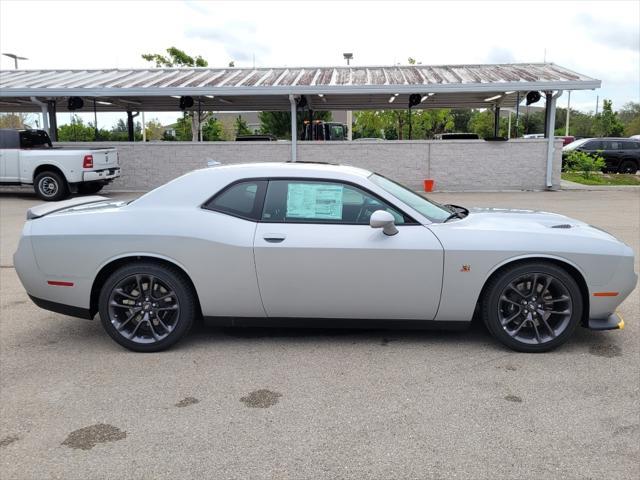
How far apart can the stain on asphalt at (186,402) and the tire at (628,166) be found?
24350 mm

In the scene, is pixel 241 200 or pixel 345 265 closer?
pixel 345 265

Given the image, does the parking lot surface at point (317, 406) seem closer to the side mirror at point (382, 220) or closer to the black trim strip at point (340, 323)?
the black trim strip at point (340, 323)

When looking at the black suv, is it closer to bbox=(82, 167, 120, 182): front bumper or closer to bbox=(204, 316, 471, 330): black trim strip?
bbox=(82, 167, 120, 182): front bumper

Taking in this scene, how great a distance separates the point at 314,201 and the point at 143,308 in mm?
1597

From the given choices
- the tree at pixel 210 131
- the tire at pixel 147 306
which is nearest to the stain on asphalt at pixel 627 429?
the tire at pixel 147 306

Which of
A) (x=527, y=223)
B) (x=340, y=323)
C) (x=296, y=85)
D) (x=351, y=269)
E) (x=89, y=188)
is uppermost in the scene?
(x=296, y=85)

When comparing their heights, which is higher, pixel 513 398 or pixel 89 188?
pixel 89 188

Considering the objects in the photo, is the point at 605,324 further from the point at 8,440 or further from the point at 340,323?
the point at 8,440

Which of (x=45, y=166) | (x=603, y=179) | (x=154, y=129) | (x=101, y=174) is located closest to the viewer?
(x=45, y=166)

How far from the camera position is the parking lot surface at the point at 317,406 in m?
2.95

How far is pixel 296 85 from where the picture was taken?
16891mm

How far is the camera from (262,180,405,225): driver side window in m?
4.45

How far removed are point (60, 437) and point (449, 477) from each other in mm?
2174

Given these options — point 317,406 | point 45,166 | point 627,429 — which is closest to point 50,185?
point 45,166
